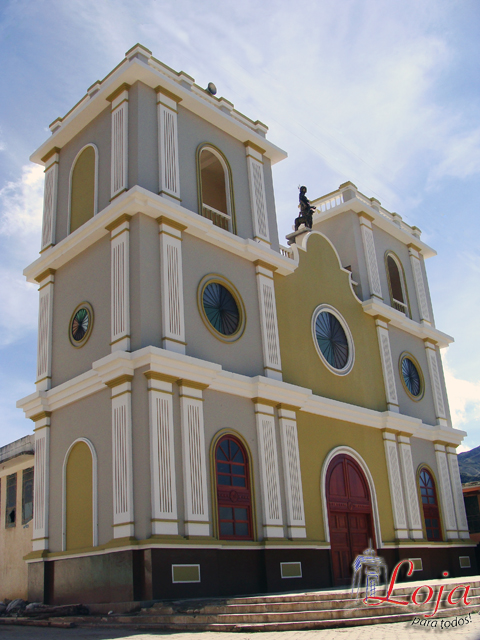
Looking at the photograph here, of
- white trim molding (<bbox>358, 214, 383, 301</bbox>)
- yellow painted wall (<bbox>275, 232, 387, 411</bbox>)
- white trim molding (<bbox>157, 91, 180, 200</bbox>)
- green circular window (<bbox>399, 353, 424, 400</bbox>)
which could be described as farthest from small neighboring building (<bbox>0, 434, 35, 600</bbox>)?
green circular window (<bbox>399, 353, 424, 400</bbox>)

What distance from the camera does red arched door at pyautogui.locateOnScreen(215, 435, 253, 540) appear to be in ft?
47.1

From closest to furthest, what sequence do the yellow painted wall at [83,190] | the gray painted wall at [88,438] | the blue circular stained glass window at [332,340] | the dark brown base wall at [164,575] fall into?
the dark brown base wall at [164,575]
the gray painted wall at [88,438]
the yellow painted wall at [83,190]
the blue circular stained glass window at [332,340]

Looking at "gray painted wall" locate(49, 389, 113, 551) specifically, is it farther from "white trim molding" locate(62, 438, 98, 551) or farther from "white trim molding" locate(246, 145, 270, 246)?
"white trim molding" locate(246, 145, 270, 246)

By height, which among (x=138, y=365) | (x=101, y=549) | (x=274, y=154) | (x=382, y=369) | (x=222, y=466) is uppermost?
(x=274, y=154)

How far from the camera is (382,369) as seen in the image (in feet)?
69.9

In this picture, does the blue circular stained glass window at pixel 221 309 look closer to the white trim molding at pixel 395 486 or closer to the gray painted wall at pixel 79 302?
the gray painted wall at pixel 79 302

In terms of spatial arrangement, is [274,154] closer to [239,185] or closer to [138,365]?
[239,185]

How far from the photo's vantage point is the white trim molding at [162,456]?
12742 mm

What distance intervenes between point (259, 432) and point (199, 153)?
23.7 ft

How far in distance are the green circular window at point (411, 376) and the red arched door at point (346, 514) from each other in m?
4.77

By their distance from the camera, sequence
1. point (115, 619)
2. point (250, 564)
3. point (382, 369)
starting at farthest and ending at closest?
point (382, 369), point (250, 564), point (115, 619)

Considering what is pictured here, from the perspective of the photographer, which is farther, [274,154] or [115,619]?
[274,154]

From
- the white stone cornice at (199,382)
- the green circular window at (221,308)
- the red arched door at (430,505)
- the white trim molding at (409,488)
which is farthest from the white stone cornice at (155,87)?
the red arched door at (430,505)

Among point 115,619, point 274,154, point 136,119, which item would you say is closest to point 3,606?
point 115,619
